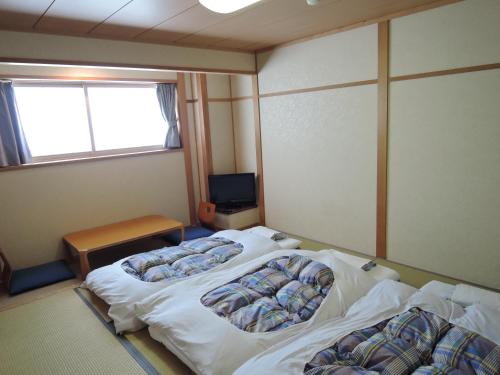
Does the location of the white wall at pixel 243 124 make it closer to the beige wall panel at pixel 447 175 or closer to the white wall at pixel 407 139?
the white wall at pixel 407 139

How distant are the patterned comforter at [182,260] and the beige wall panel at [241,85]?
2404mm

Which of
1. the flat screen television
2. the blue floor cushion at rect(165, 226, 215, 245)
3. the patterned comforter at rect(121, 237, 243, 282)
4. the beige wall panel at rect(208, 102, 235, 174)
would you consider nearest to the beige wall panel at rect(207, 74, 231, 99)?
the beige wall panel at rect(208, 102, 235, 174)

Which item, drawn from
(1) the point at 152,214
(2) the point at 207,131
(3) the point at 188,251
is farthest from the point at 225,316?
(2) the point at 207,131

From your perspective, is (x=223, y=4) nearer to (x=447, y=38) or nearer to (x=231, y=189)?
(x=447, y=38)

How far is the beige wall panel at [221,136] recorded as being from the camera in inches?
199

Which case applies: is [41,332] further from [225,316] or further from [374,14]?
[374,14]

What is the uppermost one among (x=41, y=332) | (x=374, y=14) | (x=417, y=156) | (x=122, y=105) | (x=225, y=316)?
(x=374, y=14)

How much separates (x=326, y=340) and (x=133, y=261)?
1.89 m

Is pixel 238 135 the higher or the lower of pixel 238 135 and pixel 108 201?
the higher

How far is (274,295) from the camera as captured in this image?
Answer: 2.38m

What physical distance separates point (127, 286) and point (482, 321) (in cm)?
233

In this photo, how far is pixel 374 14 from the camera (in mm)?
3154

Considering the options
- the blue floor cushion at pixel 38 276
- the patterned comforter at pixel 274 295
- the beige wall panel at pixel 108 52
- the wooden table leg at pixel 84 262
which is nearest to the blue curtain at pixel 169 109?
the beige wall panel at pixel 108 52

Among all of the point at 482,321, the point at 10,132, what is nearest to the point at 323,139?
the point at 482,321
